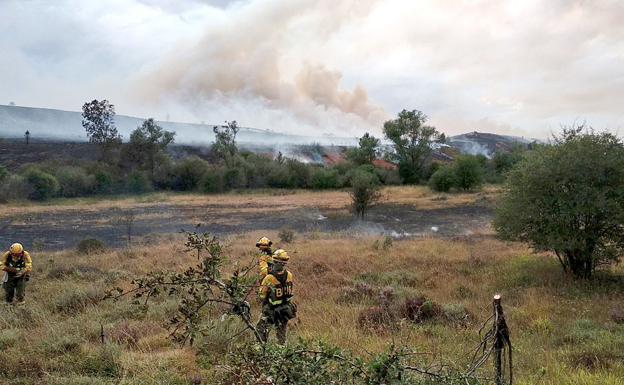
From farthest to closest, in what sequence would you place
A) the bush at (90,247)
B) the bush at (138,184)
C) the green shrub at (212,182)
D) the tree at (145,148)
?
1. the tree at (145,148)
2. the green shrub at (212,182)
3. the bush at (138,184)
4. the bush at (90,247)

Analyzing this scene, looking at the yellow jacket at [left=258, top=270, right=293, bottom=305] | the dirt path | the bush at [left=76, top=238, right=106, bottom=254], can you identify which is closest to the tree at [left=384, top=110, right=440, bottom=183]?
the dirt path

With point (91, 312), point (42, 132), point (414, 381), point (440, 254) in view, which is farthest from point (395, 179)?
point (42, 132)

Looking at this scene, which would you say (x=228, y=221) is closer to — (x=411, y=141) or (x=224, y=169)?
(x=224, y=169)

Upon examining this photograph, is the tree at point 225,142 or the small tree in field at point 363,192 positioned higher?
the tree at point 225,142

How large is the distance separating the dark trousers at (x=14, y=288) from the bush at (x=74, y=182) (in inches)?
1719

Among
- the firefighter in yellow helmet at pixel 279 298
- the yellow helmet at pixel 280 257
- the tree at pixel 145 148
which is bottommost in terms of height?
the firefighter in yellow helmet at pixel 279 298

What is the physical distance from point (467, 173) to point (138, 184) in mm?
39305

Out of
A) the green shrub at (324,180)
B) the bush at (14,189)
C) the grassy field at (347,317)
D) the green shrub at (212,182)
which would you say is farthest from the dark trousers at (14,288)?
the green shrub at (324,180)

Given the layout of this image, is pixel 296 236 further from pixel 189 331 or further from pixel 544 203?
pixel 189 331

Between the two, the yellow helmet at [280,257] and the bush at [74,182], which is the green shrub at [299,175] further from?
the yellow helmet at [280,257]

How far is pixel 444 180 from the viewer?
52750 mm

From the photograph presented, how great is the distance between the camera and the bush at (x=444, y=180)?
2069 inches

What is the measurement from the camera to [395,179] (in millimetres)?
66000

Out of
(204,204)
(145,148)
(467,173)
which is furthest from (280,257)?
(145,148)
